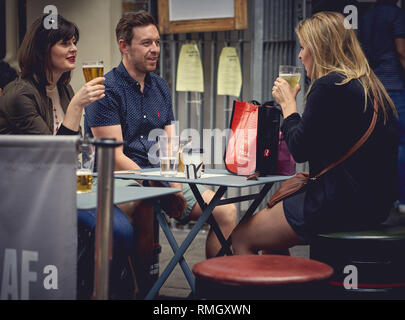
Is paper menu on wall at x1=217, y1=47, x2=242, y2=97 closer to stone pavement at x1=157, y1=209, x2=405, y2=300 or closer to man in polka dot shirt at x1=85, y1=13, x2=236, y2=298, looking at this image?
stone pavement at x1=157, y1=209, x2=405, y2=300

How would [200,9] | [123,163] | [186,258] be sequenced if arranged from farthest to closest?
[200,9] < [186,258] < [123,163]

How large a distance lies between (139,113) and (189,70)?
1.92 metres

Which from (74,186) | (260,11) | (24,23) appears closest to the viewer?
(74,186)

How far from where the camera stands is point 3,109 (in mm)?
2963

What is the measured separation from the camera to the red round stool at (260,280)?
2016 mm

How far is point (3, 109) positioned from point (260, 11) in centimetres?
274

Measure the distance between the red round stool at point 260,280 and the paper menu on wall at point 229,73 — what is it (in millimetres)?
3237

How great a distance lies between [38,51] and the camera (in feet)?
10.5

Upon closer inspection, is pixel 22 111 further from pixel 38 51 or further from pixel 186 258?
pixel 186 258

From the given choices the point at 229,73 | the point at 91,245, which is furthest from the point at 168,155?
the point at 229,73

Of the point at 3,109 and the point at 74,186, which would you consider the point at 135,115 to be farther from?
the point at 74,186

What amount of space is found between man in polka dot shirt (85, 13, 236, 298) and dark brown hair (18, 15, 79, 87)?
1.10ft
